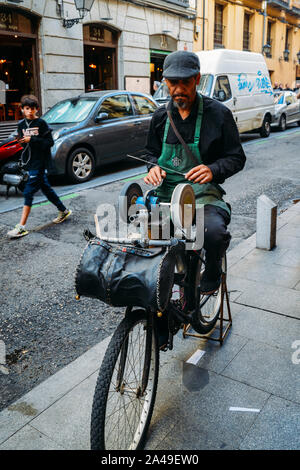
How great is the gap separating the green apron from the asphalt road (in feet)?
4.91

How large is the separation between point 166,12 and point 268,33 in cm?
1361

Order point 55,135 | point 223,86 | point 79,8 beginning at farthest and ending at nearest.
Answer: point 79,8
point 223,86
point 55,135

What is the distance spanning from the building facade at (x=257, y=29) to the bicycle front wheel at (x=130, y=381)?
22.9 meters

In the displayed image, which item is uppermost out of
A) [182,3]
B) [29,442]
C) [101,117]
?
[182,3]

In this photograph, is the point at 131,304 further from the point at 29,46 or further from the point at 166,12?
the point at 166,12

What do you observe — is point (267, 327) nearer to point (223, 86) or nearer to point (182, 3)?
point (223, 86)

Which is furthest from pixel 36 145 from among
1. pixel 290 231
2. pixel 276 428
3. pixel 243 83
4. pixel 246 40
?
pixel 246 40

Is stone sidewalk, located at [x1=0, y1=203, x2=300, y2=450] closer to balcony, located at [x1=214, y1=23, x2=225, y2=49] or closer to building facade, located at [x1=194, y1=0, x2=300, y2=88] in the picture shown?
building facade, located at [x1=194, y1=0, x2=300, y2=88]

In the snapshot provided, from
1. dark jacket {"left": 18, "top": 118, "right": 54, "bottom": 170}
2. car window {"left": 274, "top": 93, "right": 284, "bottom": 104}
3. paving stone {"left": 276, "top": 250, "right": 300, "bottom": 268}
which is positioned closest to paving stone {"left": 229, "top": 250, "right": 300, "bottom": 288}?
paving stone {"left": 276, "top": 250, "right": 300, "bottom": 268}

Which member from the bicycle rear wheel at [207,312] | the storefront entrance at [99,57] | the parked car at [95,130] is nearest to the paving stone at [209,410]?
the bicycle rear wheel at [207,312]

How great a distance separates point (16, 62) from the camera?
14914 millimetres

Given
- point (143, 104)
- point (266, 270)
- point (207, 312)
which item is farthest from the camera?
point (143, 104)

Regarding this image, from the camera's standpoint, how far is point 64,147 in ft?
29.3

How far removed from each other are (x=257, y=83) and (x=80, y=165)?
8485mm
